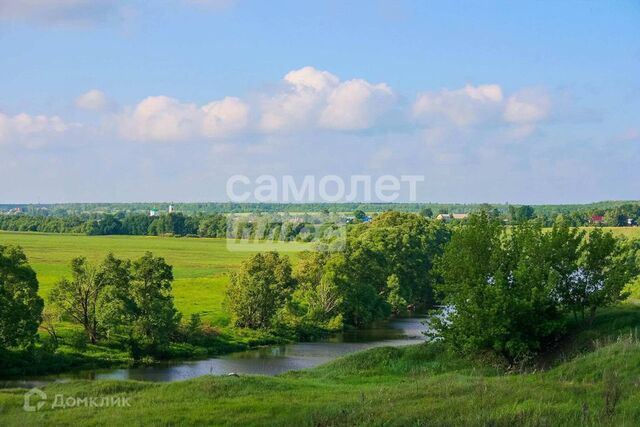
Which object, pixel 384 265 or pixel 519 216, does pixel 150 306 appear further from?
pixel 384 265

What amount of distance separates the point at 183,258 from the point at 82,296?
7054 centimetres

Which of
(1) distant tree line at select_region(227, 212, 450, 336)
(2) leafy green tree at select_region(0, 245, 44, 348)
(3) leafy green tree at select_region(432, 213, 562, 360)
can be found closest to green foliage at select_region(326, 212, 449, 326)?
(1) distant tree line at select_region(227, 212, 450, 336)

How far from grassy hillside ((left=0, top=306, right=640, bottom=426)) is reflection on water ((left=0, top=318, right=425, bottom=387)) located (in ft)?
39.6

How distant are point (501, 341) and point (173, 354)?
29.0 meters

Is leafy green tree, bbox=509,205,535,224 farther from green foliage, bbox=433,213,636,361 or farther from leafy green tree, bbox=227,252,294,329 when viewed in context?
leafy green tree, bbox=227,252,294,329

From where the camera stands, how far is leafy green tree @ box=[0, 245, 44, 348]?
45062 mm

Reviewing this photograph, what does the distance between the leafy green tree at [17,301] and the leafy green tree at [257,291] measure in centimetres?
2089

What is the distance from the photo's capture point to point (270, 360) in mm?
53344

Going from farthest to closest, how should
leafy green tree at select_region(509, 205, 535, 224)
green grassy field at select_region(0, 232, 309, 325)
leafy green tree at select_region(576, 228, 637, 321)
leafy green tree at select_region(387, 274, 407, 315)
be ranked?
leafy green tree at select_region(387, 274, 407, 315) < green grassy field at select_region(0, 232, 309, 325) < leafy green tree at select_region(509, 205, 535, 224) < leafy green tree at select_region(576, 228, 637, 321)

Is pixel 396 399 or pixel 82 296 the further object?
pixel 82 296

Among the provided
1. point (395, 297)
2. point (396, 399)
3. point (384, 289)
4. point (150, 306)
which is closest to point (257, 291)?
point (150, 306)

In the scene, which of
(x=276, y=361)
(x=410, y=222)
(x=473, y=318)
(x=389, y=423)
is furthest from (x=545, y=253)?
(x=410, y=222)

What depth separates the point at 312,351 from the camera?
58.4 metres

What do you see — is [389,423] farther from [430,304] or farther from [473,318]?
[430,304]
